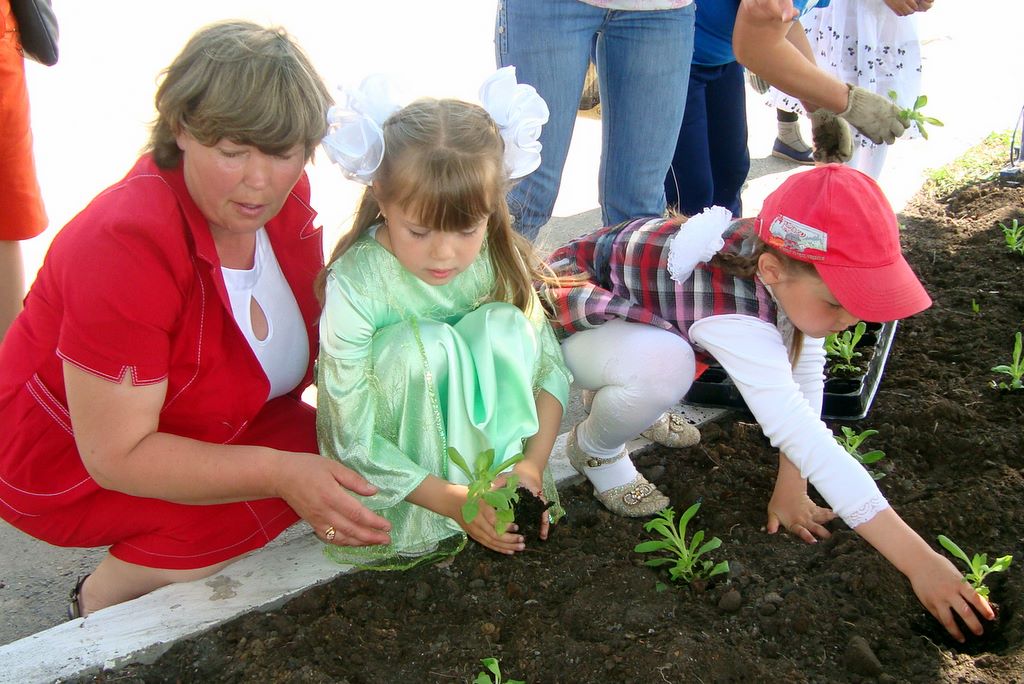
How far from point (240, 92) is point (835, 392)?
1.90 metres

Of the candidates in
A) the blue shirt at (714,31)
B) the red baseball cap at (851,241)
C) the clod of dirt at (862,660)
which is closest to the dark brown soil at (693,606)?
the clod of dirt at (862,660)

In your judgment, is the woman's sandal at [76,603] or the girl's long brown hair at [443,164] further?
the woman's sandal at [76,603]

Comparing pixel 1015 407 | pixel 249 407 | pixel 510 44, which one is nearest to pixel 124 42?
pixel 510 44

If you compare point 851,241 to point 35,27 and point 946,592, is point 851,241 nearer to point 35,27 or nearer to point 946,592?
point 946,592

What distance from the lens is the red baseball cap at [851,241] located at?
2.06m

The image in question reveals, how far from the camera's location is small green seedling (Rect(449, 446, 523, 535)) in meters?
1.91

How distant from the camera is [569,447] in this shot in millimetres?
2682

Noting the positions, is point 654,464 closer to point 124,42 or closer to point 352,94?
point 352,94

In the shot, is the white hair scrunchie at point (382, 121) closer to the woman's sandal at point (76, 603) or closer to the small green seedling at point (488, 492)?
the small green seedling at point (488, 492)

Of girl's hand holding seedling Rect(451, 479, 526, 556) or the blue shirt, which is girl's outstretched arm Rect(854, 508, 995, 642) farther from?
the blue shirt

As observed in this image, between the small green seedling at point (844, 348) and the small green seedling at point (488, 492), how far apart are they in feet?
4.73

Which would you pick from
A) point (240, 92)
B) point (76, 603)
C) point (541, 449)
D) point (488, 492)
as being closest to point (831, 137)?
point (541, 449)

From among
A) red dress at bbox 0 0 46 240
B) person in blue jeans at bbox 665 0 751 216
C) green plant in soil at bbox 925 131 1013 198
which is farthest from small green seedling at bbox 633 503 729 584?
green plant in soil at bbox 925 131 1013 198

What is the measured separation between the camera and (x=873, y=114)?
9.70 feet
